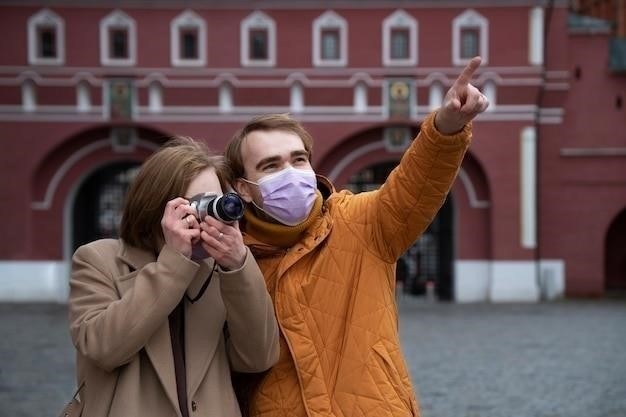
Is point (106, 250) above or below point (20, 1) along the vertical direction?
below

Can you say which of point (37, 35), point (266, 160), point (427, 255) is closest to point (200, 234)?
point (266, 160)

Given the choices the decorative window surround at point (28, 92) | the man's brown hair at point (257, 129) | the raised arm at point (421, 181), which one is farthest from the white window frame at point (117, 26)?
the raised arm at point (421, 181)

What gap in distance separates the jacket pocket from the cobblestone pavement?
19.3ft

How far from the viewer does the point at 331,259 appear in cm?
279

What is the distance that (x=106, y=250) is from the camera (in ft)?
8.50

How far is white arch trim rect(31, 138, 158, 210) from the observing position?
22.8 meters

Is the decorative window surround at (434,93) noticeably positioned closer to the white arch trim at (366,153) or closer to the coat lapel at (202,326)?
the white arch trim at (366,153)

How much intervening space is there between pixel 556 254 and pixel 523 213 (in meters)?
1.68

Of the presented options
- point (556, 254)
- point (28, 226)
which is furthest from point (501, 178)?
point (28, 226)

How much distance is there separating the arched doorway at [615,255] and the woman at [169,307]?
25235mm

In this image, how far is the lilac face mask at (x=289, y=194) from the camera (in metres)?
2.70

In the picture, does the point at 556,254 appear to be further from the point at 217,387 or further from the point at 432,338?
the point at 217,387

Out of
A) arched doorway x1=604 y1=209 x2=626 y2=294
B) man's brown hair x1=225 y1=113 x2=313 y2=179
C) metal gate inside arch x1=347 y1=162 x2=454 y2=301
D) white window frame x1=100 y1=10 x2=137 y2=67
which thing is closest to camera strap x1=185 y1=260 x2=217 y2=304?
man's brown hair x1=225 y1=113 x2=313 y2=179

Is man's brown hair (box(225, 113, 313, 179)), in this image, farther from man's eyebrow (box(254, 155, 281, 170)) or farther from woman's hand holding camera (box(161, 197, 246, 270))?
woman's hand holding camera (box(161, 197, 246, 270))
